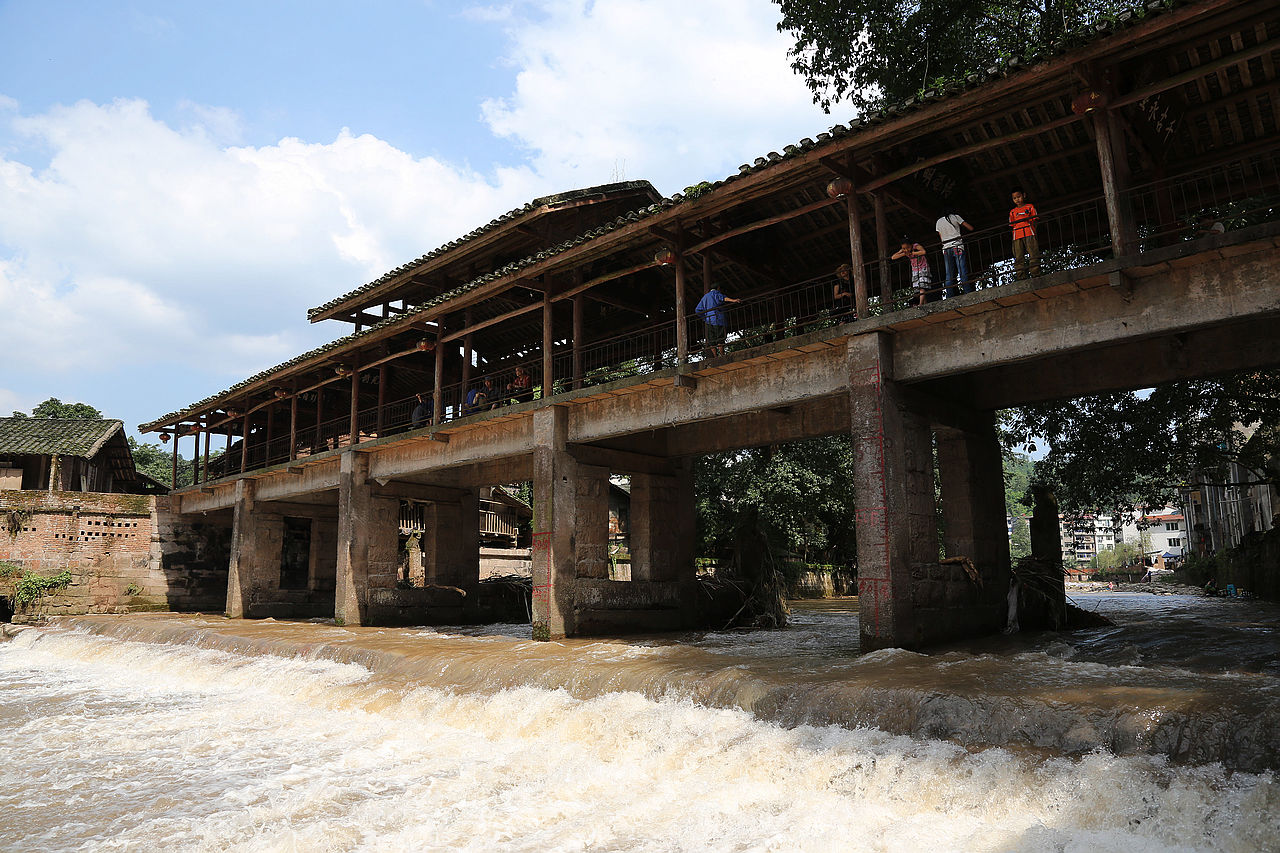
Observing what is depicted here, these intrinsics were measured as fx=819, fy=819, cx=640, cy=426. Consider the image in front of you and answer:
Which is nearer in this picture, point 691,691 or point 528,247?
point 691,691

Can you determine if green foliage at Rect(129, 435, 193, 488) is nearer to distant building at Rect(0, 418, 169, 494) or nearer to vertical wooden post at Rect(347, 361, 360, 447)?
distant building at Rect(0, 418, 169, 494)

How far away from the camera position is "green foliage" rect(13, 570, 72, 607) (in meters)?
24.3

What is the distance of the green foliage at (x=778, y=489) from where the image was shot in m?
27.7

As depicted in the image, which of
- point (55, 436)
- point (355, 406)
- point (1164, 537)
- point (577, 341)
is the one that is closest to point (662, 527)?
point (577, 341)

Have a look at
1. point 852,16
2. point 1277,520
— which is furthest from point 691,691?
point 1277,520

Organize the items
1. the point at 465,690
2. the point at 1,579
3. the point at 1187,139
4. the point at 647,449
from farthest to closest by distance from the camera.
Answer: the point at 1,579, the point at 647,449, the point at 1187,139, the point at 465,690

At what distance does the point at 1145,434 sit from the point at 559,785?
51.2ft

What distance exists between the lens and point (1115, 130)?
9.41m

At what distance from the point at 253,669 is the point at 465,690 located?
5252 millimetres

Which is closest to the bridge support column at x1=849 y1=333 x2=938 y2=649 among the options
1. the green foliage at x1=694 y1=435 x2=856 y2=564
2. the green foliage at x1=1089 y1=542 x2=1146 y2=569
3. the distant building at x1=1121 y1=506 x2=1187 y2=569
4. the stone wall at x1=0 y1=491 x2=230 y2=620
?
the green foliage at x1=694 y1=435 x2=856 y2=564

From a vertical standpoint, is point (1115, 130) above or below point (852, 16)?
below

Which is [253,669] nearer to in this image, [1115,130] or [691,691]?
[691,691]

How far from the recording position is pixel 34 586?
2456 centimetres

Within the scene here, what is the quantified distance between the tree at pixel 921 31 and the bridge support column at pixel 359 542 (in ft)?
47.1
